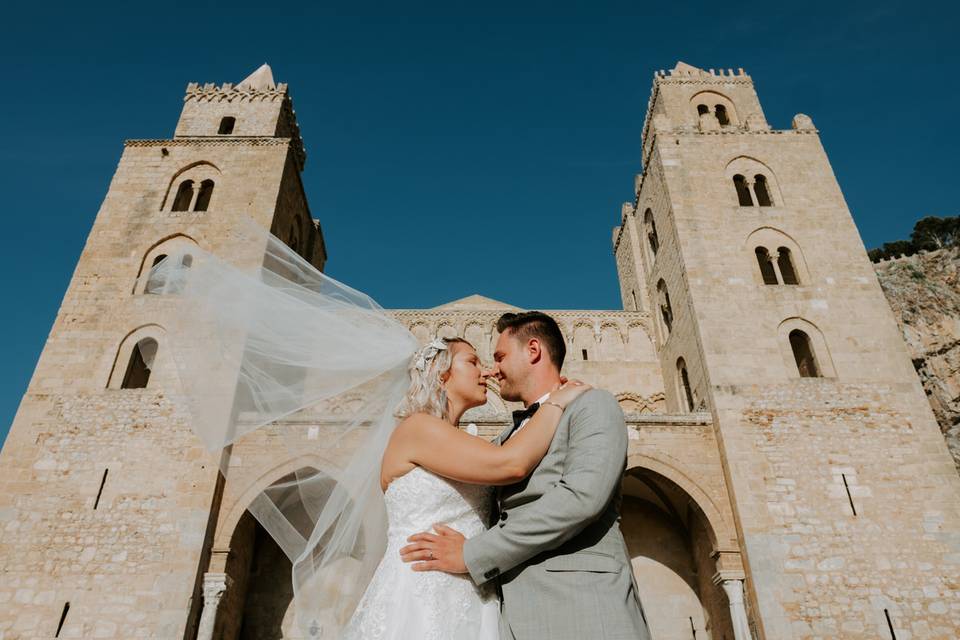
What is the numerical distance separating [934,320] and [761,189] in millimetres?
12621

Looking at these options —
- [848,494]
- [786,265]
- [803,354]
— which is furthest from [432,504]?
[786,265]

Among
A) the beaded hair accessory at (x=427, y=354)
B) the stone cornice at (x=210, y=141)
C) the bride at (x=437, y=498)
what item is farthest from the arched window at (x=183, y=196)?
the bride at (x=437, y=498)

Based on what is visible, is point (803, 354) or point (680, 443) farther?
point (803, 354)

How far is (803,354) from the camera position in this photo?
15750 millimetres

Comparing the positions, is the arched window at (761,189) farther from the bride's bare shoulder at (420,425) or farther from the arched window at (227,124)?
the bride's bare shoulder at (420,425)

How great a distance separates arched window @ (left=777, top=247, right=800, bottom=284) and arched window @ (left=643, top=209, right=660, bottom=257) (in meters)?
3.84

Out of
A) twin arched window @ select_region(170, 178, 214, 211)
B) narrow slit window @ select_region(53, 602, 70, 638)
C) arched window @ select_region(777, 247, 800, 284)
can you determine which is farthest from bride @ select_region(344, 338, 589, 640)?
twin arched window @ select_region(170, 178, 214, 211)

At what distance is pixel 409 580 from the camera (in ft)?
11.1

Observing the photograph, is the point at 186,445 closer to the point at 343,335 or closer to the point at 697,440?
the point at 343,335

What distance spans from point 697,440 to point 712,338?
8.64 ft

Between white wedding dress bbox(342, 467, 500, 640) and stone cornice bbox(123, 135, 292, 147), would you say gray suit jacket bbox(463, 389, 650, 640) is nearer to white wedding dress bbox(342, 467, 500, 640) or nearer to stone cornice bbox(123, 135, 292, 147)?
white wedding dress bbox(342, 467, 500, 640)

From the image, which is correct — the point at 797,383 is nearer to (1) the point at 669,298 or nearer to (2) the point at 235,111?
(1) the point at 669,298

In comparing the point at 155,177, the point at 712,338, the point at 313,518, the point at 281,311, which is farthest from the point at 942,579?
the point at 155,177

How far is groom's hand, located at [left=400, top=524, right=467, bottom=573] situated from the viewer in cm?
315
